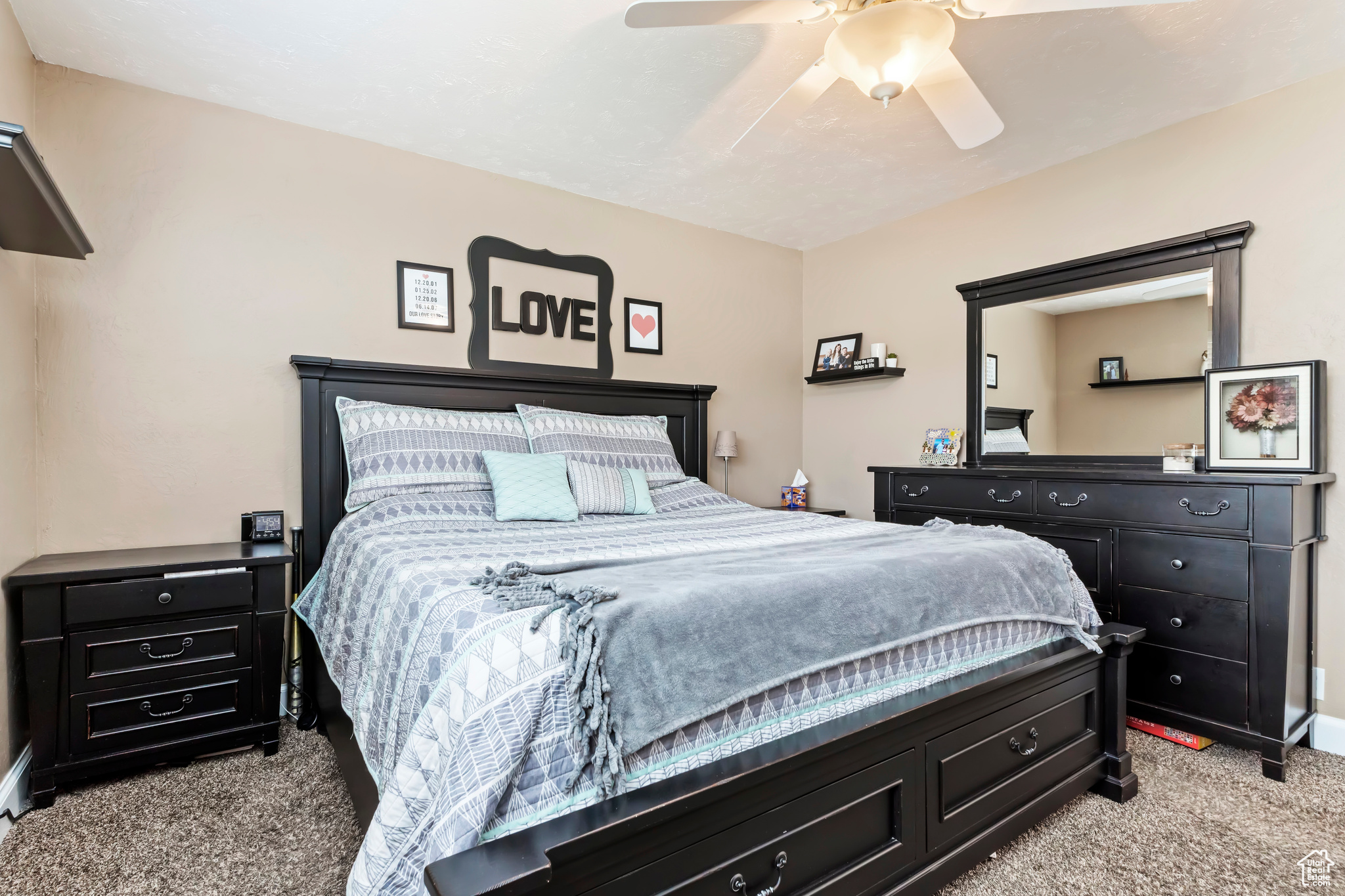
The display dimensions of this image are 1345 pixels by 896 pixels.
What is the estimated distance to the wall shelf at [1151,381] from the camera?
2619mm

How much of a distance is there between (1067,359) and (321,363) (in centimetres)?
327

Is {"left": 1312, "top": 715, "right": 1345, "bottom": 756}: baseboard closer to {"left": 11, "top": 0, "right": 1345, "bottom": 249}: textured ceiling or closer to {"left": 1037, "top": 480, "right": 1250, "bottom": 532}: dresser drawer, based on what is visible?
{"left": 1037, "top": 480, "right": 1250, "bottom": 532}: dresser drawer

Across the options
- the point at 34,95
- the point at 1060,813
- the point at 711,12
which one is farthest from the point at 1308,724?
the point at 34,95

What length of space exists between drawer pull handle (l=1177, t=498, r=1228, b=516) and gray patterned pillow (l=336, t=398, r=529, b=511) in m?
2.49

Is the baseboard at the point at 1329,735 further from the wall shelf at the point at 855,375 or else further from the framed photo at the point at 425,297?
the framed photo at the point at 425,297

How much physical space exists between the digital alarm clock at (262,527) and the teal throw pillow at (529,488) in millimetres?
836

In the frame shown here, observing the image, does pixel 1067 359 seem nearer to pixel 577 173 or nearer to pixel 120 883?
pixel 577 173

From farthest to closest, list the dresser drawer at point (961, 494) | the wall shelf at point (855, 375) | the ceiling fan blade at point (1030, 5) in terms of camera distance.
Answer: the wall shelf at point (855, 375)
the dresser drawer at point (961, 494)
the ceiling fan blade at point (1030, 5)

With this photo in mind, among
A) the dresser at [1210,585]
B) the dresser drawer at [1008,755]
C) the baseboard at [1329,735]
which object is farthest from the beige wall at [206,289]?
the baseboard at [1329,735]

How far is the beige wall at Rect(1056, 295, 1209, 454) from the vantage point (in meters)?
2.63

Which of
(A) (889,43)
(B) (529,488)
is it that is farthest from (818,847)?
(A) (889,43)

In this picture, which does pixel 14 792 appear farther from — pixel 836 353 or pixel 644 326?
pixel 836 353

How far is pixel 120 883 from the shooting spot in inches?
60.3

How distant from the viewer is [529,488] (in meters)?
2.50
